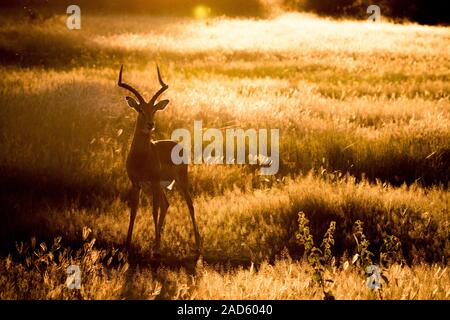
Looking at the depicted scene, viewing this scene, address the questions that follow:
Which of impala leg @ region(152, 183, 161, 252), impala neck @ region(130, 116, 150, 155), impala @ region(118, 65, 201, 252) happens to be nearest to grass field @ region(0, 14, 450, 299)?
impala leg @ region(152, 183, 161, 252)

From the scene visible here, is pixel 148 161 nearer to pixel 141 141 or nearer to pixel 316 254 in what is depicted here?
pixel 141 141

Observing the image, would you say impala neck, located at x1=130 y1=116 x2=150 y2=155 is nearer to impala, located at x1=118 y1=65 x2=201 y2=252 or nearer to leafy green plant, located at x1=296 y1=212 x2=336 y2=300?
impala, located at x1=118 y1=65 x2=201 y2=252

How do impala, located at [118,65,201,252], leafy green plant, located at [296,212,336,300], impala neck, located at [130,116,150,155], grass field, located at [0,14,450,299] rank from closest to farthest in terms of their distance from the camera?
leafy green plant, located at [296,212,336,300], grass field, located at [0,14,450,299], impala, located at [118,65,201,252], impala neck, located at [130,116,150,155]

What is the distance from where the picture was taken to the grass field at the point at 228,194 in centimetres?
548

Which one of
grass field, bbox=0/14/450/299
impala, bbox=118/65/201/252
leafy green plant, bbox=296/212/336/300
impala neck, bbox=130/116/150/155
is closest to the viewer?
leafy green plant, bbox=296/212/336/300

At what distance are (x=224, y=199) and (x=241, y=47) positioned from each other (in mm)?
21319

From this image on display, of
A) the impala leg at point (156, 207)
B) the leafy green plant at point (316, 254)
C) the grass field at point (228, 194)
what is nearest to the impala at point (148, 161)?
the impala leg at point (156, 207)

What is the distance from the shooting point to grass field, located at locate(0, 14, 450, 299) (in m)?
5.48

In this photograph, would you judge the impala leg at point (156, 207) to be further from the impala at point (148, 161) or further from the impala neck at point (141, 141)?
the impala neck at point (141, 141)

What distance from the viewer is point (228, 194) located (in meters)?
8.92
